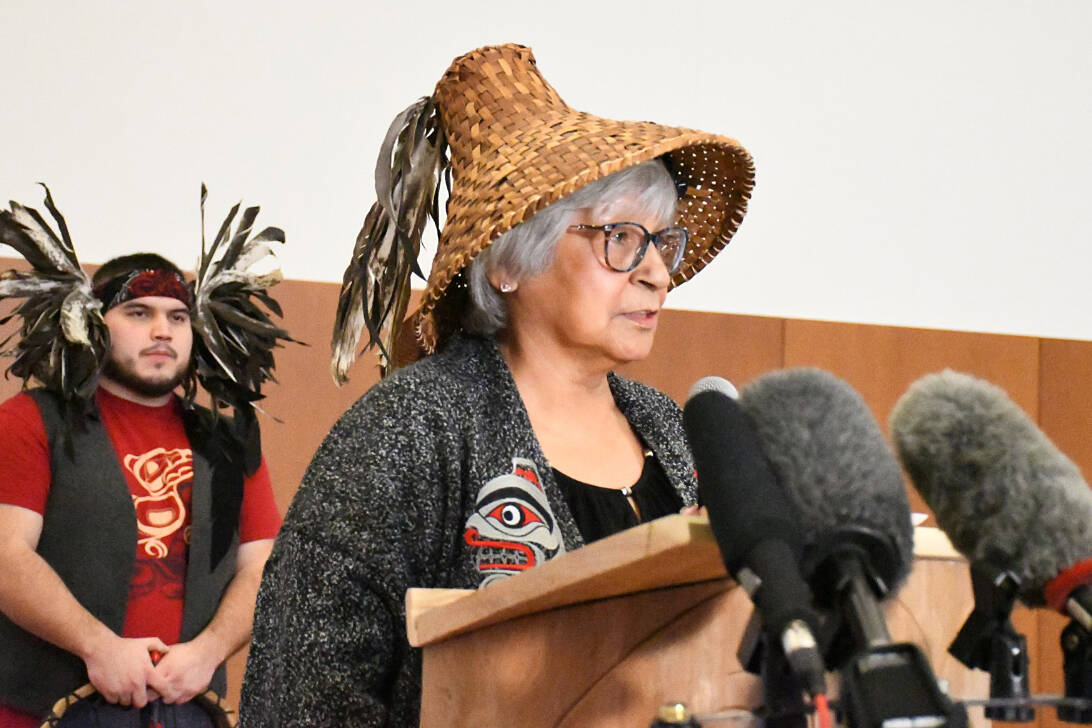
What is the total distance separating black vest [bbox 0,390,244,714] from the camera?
2.81 meters

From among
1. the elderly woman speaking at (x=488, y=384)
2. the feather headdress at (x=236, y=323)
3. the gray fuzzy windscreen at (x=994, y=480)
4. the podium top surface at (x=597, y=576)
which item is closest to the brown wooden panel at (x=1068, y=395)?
the feather headdress at (x=236, y=323)

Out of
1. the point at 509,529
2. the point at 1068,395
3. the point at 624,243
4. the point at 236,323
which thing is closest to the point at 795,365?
the point at 1068,395

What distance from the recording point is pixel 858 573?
0.72m

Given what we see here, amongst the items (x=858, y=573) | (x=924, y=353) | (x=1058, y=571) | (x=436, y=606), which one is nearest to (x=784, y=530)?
(x=858, y=573)

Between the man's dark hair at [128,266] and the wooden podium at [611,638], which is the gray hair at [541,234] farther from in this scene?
the man's dark hair at [128,266]

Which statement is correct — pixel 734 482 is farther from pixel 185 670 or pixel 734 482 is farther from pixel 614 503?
pixel 185 670

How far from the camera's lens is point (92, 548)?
2861 mm

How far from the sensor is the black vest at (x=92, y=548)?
2.81 m

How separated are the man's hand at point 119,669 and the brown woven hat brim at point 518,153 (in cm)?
125

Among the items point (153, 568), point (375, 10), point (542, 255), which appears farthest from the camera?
point (375, 10)

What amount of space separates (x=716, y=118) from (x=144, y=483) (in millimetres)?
2275

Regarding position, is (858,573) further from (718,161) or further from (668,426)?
(718,161)

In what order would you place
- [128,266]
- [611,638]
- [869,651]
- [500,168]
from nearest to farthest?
[869,651], [611,638], [500,168], [128,266]

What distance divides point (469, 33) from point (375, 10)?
30cm
